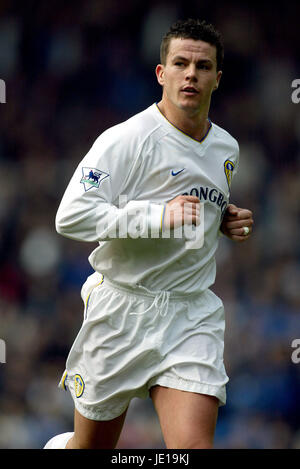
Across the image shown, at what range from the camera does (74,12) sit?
7.85 m

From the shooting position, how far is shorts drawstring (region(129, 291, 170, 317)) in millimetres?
3369

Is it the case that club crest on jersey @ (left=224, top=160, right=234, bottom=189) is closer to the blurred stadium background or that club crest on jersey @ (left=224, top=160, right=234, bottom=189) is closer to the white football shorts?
the white football shorts

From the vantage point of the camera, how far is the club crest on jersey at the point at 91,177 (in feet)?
10.4

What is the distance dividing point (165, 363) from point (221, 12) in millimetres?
5384

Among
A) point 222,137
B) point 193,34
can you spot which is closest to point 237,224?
point 222,137

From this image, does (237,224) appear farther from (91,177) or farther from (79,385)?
(79,385)

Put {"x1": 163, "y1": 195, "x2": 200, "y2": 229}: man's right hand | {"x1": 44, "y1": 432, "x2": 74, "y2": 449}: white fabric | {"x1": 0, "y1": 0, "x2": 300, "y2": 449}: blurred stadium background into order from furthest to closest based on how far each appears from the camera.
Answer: {"x1": 0, "y1": 0, "x2": 300, "y2": 449}: blurred stadium background < {"x1": 44, "y1": 432, "x2": 74, "y2": 449}: white fabric < {"x1": 163, "y1": 195, "x2": 200, "y2": 229}: man's right hand

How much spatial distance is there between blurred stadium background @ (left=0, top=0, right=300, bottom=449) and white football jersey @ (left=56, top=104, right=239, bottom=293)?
10.3 ft

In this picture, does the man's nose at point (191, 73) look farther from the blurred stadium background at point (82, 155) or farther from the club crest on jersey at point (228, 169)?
the blurred stadium background at point (82, 155)

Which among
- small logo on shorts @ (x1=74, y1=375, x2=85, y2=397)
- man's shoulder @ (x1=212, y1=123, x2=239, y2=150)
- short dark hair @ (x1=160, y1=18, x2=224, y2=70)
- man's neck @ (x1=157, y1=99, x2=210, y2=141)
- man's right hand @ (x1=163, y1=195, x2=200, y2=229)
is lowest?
small logo on shorts @ (x1=74, y1=375, x2=85, y2=397)

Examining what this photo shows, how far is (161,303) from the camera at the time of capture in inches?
133

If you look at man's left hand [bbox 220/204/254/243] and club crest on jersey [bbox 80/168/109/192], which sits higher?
club crest on jersey [bbox 80/168/109/192]

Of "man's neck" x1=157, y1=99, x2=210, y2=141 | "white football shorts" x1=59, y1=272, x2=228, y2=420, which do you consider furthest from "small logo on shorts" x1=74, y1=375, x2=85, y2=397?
"man's neck" x1=157, y1=99, x2=210, y2=141

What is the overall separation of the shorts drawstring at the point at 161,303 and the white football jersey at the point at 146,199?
0.12 feet
